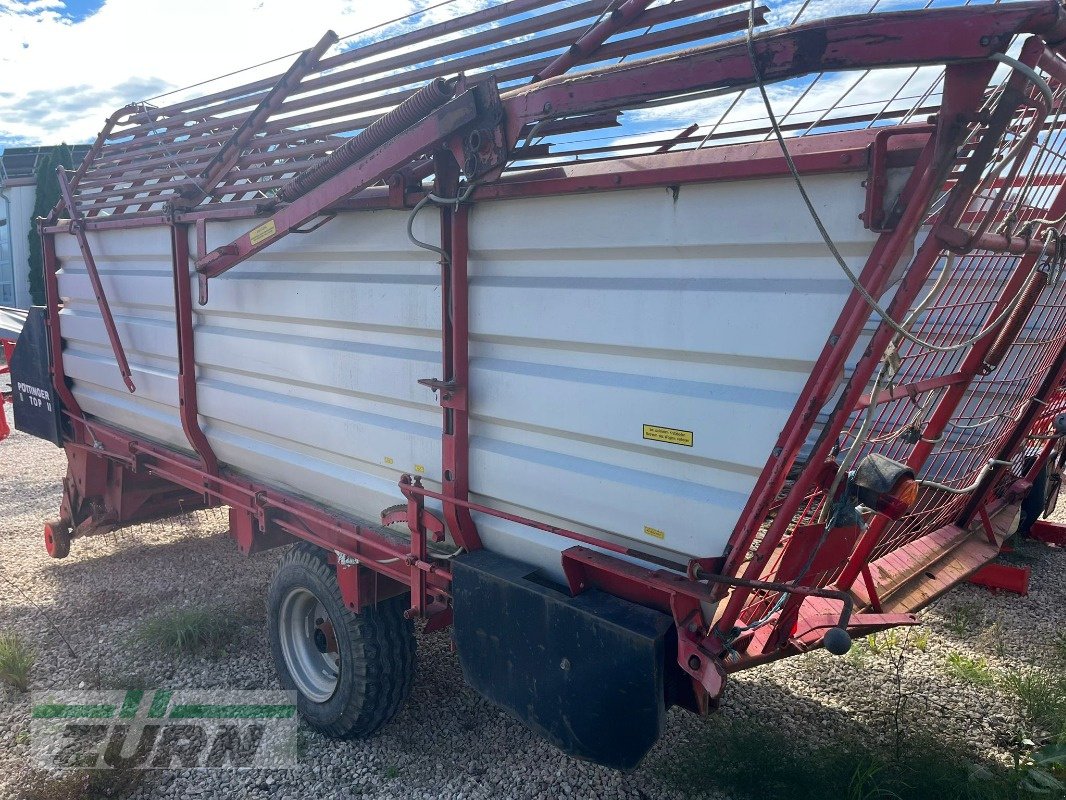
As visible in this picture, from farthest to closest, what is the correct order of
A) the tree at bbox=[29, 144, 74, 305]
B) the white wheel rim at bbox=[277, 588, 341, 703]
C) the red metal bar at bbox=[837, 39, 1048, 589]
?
1. the tree at bbox=[29, 144, 74, 305]
2. the white wheel rim at bbox=[277, 588, 341, 703]
3. the red metal bar at bbox=[837, 39, 1048, 589]

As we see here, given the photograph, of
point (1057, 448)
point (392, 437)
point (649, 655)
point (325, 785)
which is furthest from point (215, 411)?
point (1057, 448)

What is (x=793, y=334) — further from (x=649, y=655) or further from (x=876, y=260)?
(x=649, y=655)

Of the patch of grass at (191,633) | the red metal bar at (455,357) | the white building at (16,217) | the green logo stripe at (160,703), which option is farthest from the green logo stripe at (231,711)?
the white building at (16,217)

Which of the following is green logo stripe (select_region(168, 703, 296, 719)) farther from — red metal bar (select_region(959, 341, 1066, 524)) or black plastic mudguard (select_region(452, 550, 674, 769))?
red metal bar (select_region(959, 341, 1066, 524))

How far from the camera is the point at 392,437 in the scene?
281cm

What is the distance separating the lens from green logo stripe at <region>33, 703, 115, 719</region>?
346cm

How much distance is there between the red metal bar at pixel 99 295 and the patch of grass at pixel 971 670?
432 cm

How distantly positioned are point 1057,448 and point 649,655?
3.79 meters

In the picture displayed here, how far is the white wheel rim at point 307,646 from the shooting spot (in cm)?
331

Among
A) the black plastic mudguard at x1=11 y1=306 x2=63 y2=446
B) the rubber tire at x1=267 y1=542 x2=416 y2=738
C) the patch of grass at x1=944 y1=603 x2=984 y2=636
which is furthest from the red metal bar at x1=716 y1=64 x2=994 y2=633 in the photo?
the black plastic mudguard at x1=11 y1=306 x2=63 y2=446

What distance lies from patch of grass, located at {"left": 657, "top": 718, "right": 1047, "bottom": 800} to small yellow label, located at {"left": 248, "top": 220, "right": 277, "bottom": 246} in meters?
2.52

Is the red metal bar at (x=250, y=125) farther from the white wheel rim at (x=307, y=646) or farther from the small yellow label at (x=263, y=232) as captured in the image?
the white wheel rim at (x=307, y=646)

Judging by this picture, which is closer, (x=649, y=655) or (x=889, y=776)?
(x=649, y=655)

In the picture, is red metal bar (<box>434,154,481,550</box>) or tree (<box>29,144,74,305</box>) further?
tree (<box>29,144,74,305</box>)
